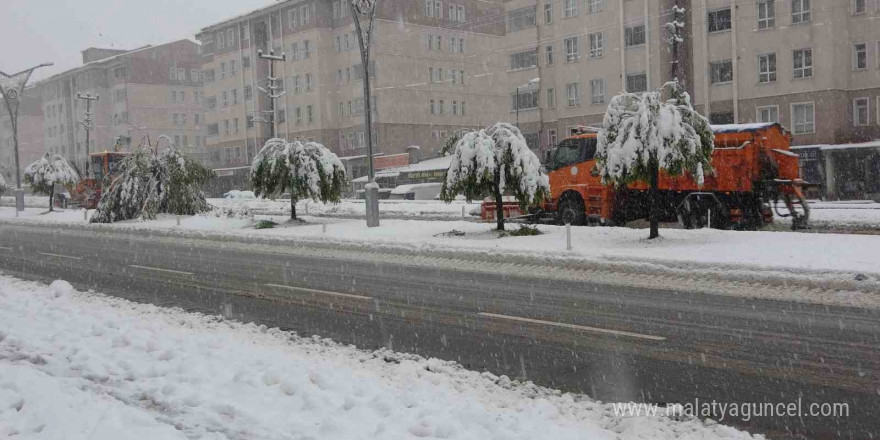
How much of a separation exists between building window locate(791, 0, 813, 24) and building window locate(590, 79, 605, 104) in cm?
1271

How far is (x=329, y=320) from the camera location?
9.81m

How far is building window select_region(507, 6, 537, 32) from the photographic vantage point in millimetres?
55625

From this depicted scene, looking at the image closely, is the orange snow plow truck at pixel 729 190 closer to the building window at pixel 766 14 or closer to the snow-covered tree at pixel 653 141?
the snow-covered tree at pixel 653 141

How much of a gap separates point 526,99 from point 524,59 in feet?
9.73

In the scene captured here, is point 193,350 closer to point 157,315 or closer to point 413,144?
point 157,315

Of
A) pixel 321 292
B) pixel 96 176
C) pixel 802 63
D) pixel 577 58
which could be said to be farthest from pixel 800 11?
pixel 96 176

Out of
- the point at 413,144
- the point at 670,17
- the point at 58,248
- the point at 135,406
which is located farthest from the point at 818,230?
the point at 413,144

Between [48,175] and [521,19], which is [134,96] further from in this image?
[521,19]

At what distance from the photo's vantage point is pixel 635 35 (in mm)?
48844

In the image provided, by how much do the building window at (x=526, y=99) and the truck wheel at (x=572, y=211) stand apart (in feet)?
112

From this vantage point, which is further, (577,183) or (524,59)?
(524,59)

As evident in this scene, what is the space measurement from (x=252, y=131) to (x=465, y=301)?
227 feet

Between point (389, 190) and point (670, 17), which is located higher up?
point (670, 17)

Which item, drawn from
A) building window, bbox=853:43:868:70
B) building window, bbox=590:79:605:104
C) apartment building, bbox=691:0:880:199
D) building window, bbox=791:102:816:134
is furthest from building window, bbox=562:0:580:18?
building window, bbox=853:43:868:70
